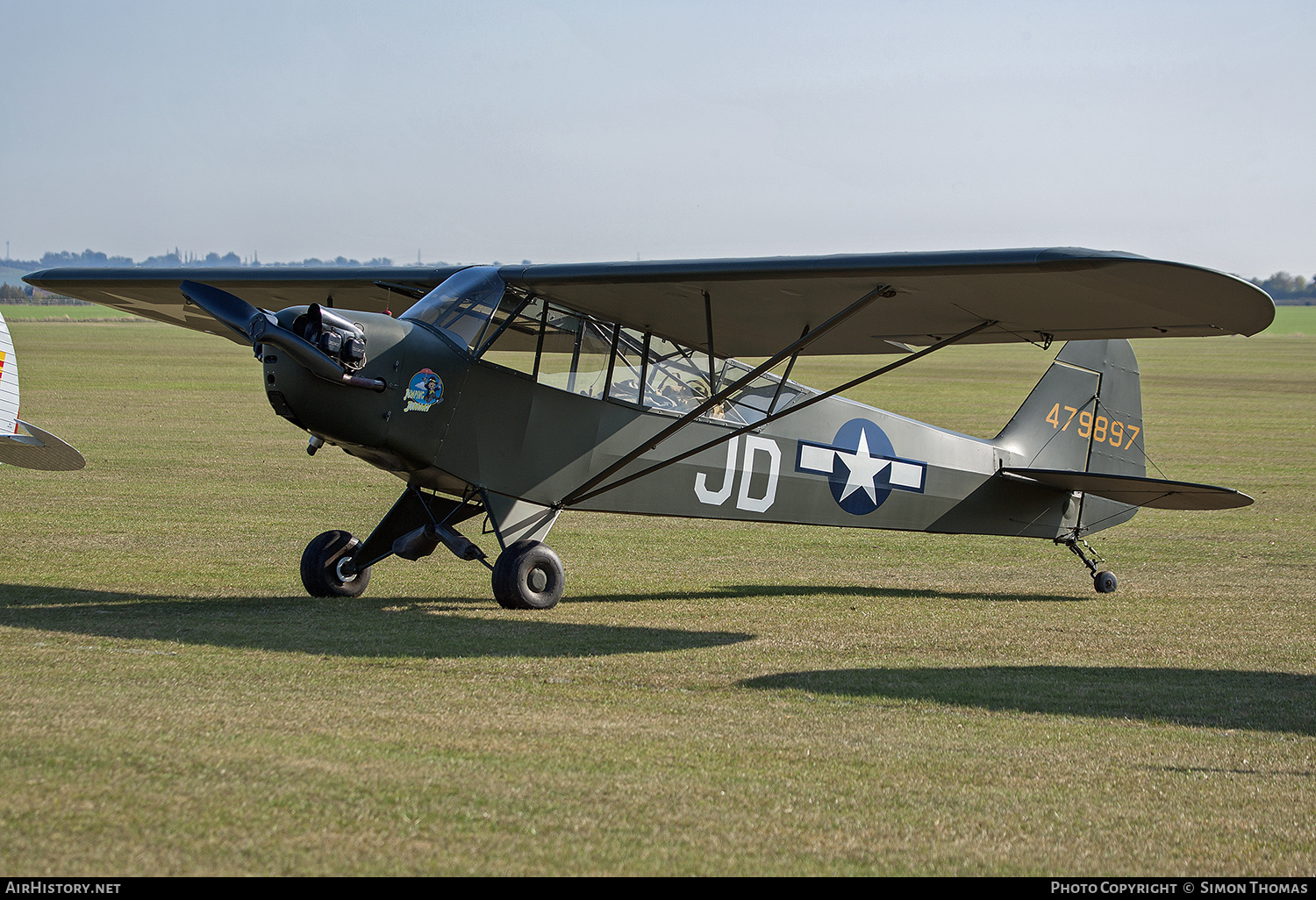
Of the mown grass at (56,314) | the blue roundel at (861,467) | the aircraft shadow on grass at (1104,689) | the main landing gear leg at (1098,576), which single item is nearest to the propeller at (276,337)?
the aircraft shadow on grass at (1104,689)

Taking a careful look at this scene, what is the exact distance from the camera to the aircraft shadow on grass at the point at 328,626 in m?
7.52

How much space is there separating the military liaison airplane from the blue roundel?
0.02m

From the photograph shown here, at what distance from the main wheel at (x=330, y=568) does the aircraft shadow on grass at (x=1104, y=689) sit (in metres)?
4.08

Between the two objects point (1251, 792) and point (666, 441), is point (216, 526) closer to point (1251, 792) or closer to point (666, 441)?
point (666, 441)

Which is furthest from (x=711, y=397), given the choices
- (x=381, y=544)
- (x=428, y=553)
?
(x=381, y=544)

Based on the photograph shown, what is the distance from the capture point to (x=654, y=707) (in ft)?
20.3

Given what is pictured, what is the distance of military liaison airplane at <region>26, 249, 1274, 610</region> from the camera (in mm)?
8000

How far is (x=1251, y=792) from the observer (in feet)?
16.2

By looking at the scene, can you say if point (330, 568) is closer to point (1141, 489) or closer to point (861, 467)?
point (861, 467)

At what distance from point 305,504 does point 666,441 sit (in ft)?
23.7

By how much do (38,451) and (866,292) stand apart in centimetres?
690

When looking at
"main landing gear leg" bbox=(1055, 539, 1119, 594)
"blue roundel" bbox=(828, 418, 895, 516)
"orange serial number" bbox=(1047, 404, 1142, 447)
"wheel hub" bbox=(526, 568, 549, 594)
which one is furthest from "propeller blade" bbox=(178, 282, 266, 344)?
"orange serial number" bbox=(1047, 404, 1142, 447)

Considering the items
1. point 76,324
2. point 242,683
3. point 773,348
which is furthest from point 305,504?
point 76,324

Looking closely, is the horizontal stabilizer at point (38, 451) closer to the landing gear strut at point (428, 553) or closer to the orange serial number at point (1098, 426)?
the landing gear strut at point (428, 553)
